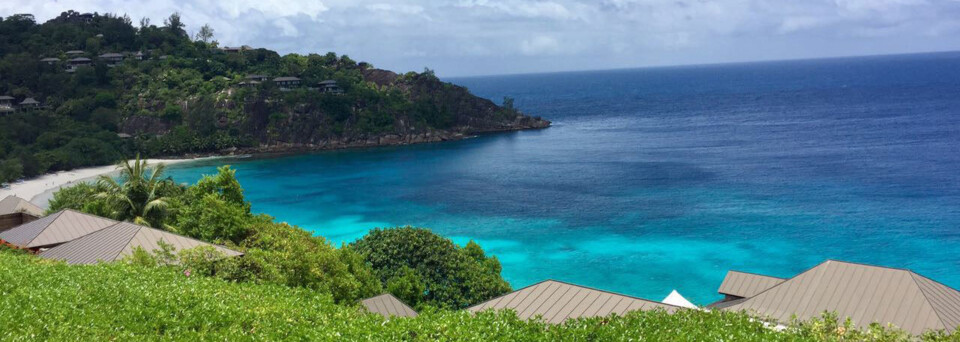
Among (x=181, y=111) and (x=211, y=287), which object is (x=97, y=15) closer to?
(x=181, y=111)

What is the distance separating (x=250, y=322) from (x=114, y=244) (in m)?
8.91

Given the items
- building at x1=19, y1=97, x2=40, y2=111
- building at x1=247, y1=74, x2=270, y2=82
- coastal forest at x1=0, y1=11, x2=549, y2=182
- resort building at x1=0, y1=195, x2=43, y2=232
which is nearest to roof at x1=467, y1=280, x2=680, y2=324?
resort building at x1=0, y1=195, x2=43, y2=232

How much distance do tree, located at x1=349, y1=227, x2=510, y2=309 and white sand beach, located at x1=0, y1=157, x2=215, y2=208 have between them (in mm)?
35341

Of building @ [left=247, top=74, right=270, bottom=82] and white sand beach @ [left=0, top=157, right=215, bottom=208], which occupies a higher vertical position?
building @ [left=247, top=74, right=270, bottom=82]

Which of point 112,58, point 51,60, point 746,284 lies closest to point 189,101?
point 112,58

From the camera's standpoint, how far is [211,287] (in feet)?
44.0

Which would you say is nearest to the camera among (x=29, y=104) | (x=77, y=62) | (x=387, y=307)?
(x=387, y=307)

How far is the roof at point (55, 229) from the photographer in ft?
65.3

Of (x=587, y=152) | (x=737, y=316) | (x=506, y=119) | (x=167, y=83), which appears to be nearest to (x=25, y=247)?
(x=737, y=316)

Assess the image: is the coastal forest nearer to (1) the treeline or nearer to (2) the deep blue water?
(2) the deep blue water

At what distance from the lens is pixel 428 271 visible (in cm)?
2297

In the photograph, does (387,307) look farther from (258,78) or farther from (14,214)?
(258,78)

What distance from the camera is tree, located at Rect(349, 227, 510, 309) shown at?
22438 mm

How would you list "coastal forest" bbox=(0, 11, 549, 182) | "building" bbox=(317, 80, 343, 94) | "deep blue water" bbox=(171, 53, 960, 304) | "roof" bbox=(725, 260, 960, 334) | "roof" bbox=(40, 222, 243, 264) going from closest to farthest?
"roof" bbox=(725, 260, 960, 334)
"roof" bbox=(40, 222, 243, 264)
"deep blue water" bbox=(171, 53, 960, 304)
"coastal forest" bbox=(0, 11, 549, 182)
"building" bbox=(317, 80, 343, 94)
